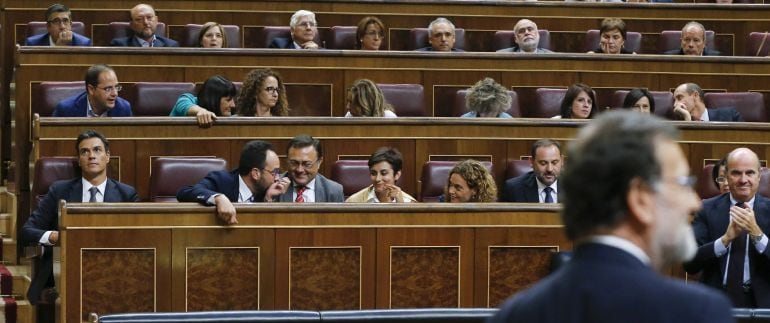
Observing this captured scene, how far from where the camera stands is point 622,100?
514 centimetres

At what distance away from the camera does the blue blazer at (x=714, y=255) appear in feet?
11.3

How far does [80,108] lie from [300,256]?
4.81 ft

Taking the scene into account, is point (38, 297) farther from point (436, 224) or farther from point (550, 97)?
point (550, 97)

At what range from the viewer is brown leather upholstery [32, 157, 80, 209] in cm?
406

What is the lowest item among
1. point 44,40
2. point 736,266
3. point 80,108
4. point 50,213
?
point 736,266

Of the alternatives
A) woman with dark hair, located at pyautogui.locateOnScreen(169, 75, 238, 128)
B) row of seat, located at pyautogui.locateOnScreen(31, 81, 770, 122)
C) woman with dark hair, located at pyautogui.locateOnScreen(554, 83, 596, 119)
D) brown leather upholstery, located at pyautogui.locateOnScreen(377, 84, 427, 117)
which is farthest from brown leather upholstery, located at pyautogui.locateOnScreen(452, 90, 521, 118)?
woman with dark hair, located at pyautogui.locateOnScreen(169, 75, 238, 128)

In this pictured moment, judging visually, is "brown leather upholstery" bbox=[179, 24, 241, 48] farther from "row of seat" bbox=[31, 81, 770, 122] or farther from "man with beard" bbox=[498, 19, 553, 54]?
"man with beard" bbox=[498, 19, 553, 54]

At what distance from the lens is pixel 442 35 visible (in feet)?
18.1

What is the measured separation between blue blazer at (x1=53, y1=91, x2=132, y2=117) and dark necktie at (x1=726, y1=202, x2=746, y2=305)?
7.01 feet

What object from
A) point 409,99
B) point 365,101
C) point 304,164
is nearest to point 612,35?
point 409,99

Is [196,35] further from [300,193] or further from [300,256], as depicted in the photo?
[300,256]

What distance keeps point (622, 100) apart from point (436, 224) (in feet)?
6.17

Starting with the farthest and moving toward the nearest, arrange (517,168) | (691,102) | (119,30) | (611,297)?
(119,30) < (691,102) < (517,168) < (611,297)

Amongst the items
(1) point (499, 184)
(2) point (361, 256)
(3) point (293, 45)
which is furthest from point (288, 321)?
(3) point (293, 45)
